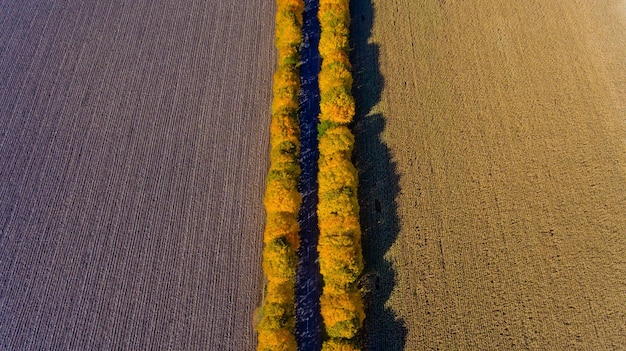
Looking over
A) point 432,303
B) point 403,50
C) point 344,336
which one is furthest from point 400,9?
point 344,336

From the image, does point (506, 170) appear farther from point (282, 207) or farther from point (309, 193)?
point (282, 207)

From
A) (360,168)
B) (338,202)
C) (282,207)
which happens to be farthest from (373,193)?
(282,207)

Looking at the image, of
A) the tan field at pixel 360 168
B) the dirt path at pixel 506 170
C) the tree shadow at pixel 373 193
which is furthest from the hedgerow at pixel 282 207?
the dirt path at pixel 506 170

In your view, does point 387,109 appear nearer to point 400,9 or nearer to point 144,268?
point 400,9

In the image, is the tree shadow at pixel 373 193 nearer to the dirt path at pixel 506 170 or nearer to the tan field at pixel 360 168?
the tan field at pixel 360 168

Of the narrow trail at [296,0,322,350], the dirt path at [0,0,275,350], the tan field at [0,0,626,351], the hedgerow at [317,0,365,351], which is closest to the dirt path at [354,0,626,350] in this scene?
the tan field at [0,0,626,351]
